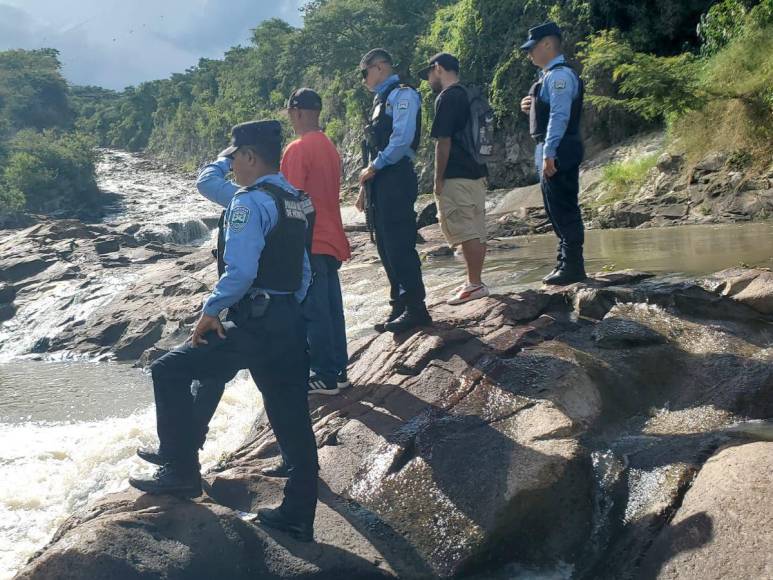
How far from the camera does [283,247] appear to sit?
10.8 feet

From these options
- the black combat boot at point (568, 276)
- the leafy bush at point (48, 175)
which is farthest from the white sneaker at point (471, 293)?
the leafy bush at point (48, 175)

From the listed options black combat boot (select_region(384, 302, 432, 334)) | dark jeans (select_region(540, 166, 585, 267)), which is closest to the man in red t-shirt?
black combat boot (select_region(384, 302, 432, 334))

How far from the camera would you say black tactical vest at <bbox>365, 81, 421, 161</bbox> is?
4.83 m

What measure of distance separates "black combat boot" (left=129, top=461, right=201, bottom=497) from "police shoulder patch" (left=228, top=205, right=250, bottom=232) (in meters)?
1.15

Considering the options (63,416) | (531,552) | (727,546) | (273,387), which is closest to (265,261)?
(273,387)

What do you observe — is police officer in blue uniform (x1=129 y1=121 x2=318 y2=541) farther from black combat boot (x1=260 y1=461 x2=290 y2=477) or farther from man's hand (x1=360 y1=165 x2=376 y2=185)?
man's hand (x1=360 y1=165 x2=376 y2=185)

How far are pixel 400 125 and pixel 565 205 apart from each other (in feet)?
4.77

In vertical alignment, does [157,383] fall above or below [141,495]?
above

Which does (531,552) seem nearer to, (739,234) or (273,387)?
(273,387)

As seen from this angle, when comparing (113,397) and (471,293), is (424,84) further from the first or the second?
(471,293)

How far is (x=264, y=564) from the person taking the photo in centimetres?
314

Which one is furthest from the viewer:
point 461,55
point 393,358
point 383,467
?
point 461,55

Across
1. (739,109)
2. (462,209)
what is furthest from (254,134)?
(739,109)

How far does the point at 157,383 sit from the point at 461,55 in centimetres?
2504
